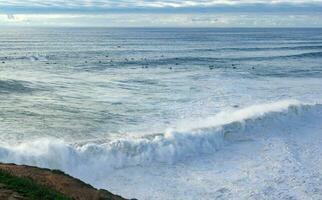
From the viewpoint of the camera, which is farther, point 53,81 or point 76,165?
point 53,81

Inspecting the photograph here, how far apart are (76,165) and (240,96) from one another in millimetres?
19077

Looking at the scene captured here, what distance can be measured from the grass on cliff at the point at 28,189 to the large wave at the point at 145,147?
7.64 metres

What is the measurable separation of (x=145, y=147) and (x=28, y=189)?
1071 cm

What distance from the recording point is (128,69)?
58.2 meters

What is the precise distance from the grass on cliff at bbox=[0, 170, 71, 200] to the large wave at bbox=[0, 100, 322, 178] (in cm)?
764

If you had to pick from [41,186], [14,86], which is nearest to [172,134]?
[41,186]

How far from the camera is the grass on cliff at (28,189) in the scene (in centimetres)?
1134

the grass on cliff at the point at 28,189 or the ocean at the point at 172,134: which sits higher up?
the grass on cliff at the point at 28,189

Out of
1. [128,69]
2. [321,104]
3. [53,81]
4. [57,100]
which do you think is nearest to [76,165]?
[57,100]

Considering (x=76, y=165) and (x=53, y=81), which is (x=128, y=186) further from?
(x=53, y=81)

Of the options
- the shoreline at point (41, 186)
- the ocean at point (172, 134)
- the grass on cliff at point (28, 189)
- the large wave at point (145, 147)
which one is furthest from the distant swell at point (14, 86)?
the grass on cliff at point (28, 189)

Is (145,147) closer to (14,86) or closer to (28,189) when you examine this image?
(28,189)

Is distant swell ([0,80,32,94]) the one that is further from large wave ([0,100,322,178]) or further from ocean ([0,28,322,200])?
large wave ([0,100,322,178])

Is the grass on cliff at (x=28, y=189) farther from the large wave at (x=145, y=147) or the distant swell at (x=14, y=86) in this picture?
the distant swell at (x=14, y=86)
